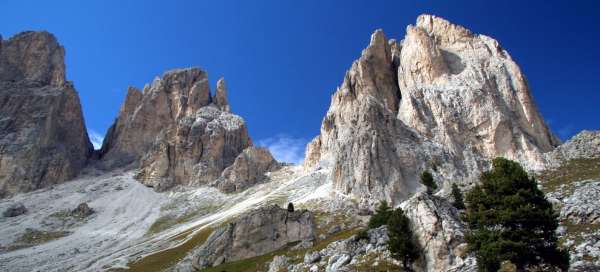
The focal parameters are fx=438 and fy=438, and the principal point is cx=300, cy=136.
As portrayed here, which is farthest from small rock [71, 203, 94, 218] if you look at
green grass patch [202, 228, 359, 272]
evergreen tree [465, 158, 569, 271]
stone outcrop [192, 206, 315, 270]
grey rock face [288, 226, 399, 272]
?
evergreen tree [465, 158, 569, 271]

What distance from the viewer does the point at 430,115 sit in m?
151

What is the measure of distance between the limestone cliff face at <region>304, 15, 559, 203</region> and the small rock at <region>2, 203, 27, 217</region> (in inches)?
4774

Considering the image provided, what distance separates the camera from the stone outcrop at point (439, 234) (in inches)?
1382

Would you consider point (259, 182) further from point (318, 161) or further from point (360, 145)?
point (360, 145)

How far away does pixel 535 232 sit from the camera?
2858cm

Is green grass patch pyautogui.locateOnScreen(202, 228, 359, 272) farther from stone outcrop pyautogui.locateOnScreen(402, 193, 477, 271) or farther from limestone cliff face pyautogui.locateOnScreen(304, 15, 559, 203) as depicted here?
limestone cliff face pyautogui.locateOnScreen(304, 15, 559, 203)

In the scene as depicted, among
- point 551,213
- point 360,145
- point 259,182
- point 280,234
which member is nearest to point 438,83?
point 360,145

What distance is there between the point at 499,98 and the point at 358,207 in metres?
65.1

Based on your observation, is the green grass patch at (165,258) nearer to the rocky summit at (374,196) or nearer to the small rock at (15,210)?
the rocky summit at (374,196)

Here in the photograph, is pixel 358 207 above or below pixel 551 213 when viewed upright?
above

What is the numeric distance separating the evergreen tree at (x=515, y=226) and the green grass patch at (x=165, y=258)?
232 ft

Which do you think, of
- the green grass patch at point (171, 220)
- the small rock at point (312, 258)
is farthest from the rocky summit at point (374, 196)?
the green grass patch at point (171, 220)

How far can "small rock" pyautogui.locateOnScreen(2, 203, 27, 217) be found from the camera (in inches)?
6730

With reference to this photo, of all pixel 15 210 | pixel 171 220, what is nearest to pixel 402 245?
pixel 171 220
